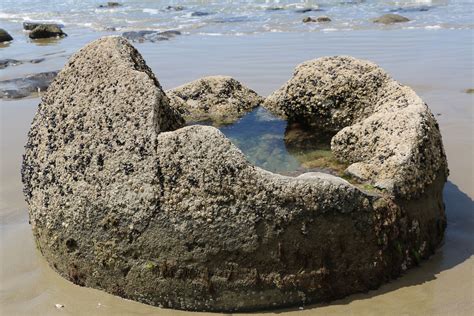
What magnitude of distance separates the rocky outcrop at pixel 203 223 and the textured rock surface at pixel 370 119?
19cm

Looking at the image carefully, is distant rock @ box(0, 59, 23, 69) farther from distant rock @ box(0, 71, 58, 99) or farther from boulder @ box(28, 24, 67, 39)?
boulder @ box(28, 24, 67, 39)

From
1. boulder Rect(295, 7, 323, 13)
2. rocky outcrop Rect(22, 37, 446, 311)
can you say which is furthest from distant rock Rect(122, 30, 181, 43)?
rocky outcrop Rect(22, 37, 446, 311)

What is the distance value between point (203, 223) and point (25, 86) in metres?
7.43

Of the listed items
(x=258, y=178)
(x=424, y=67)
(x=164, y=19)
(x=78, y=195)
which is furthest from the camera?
(x=164, y=19)

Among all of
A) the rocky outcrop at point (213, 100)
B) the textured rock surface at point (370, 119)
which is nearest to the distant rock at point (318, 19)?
the rocky outcrop at point (213, 100)

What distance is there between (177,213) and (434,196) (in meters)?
1.80

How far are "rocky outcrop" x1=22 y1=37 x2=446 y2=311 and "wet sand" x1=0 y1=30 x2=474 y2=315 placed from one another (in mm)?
139

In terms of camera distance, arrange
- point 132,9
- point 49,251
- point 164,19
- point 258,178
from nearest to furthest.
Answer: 1. point 258,178
2. point 49,251
3. point 164,19
4. point 132,9

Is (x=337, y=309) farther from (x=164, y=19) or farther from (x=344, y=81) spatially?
(x=164, y=19)

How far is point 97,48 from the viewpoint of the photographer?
4.47 m

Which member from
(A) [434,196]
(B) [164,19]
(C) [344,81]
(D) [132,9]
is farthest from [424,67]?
(D) [132,9]

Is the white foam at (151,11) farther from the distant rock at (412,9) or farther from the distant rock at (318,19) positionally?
the distant rock at (412,9)

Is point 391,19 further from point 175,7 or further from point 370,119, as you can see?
point 370,119

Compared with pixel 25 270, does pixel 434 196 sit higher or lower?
higher
